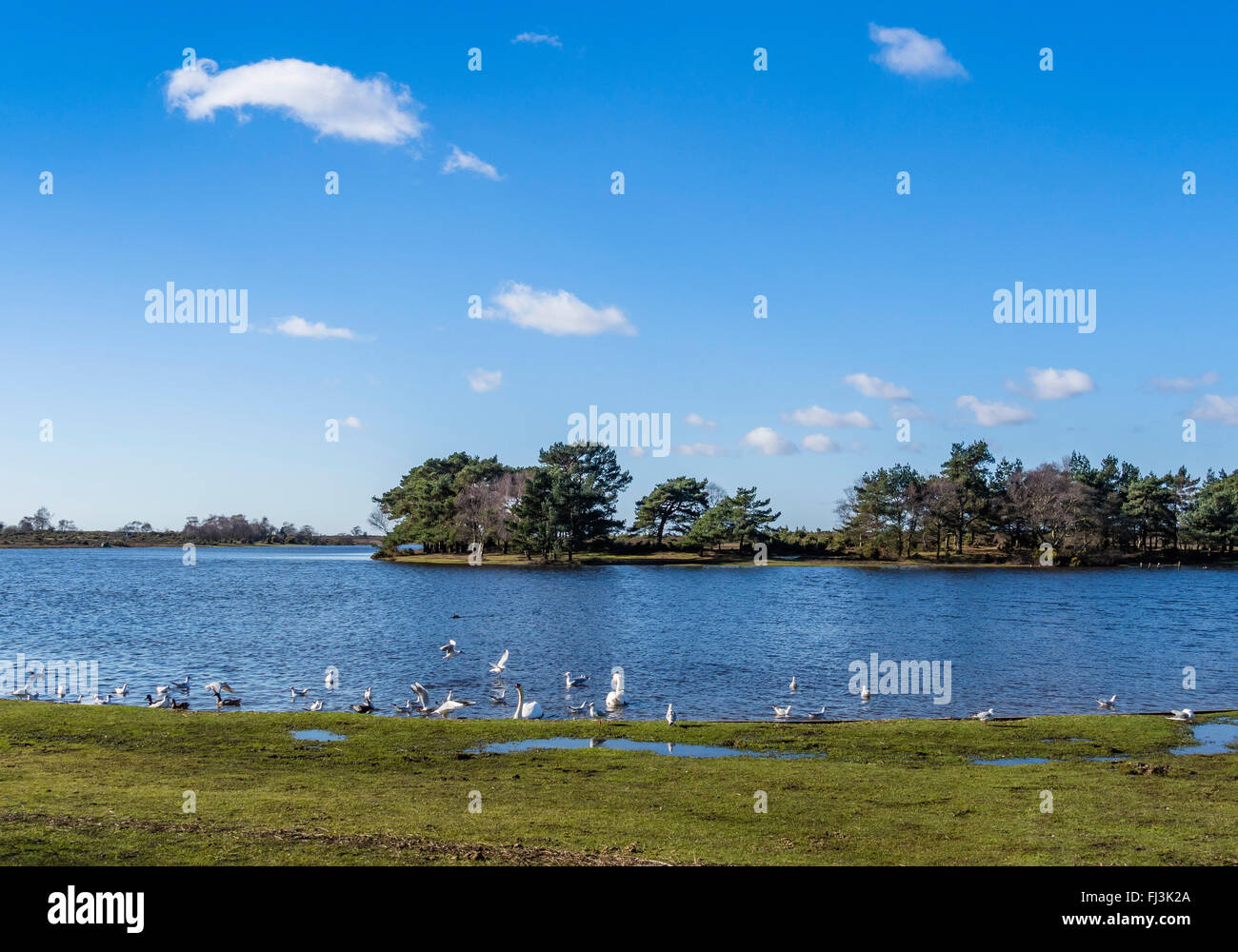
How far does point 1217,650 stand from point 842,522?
87.6 metres

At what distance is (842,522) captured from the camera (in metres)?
128

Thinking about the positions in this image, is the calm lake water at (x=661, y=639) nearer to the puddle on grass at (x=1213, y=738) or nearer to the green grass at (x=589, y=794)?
the puddle on grass at (x=1213, y=738)

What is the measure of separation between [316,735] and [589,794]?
918 centimetres

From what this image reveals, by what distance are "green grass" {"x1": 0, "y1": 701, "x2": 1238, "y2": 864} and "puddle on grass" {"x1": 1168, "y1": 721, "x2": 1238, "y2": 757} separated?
1.65 feet

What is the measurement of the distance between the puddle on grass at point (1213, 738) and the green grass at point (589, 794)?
0.50 meters

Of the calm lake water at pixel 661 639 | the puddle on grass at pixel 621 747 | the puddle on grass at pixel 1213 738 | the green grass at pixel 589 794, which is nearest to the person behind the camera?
the green grass at pixel 589 794

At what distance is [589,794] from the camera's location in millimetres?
14922

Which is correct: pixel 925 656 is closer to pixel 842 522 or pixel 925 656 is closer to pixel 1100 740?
pixel 1100 740

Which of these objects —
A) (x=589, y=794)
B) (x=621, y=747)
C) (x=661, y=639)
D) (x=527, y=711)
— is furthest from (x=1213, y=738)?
(x=661, y=639)

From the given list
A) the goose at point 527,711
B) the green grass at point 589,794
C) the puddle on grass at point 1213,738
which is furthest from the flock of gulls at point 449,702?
the green grass at point 589,794

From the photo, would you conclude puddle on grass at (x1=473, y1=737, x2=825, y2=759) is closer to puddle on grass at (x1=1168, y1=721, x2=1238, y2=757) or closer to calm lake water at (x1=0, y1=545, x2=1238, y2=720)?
calm lake water at (x1=0, y1=545, x2=1238, y2=720)

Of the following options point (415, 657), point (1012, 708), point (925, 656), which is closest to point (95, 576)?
point (415, 657)

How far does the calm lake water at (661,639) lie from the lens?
95.6 feet
